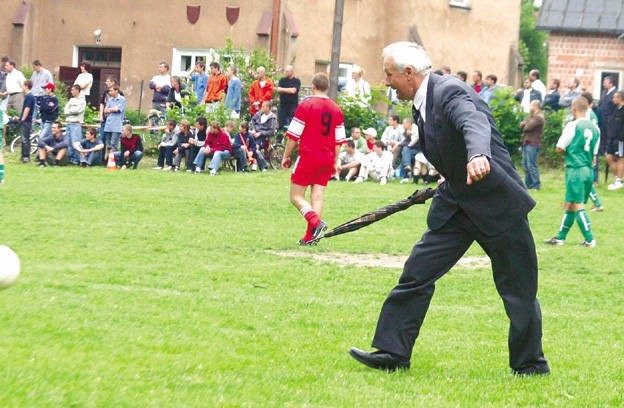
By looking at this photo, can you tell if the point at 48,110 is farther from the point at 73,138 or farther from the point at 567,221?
the point at 567,221

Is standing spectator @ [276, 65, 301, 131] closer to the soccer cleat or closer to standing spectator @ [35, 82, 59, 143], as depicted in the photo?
standing spectator @ [35, 82, 59, 143]

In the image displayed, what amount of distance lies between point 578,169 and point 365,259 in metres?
4.11

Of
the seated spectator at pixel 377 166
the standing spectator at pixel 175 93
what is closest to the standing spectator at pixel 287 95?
the standing spectator at pixel 175 93

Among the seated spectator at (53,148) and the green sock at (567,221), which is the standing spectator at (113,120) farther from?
the green sock at (567,221)

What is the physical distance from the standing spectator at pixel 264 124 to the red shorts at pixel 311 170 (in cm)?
1154

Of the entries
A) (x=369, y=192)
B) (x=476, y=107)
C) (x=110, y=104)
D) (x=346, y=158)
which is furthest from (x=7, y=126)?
(x=476, y=107)

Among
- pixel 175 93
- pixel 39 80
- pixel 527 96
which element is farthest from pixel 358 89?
pixel 39 80

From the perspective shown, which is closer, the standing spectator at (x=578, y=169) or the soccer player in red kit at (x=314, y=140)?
the soccer player in red kit at (x=314, y=140)

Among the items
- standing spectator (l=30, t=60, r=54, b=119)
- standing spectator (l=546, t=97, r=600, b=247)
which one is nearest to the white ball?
standing spectator (l=546, t=97, r=600, b=247)

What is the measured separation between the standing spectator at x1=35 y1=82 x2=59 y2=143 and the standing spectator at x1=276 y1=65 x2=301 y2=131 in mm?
Result: 4970

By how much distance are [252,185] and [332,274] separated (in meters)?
11.3

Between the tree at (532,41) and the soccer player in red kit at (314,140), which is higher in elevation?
the tree at (532,41)

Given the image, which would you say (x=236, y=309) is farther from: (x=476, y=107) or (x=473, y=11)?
(x=473, y=11)

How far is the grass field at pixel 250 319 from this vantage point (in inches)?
254
